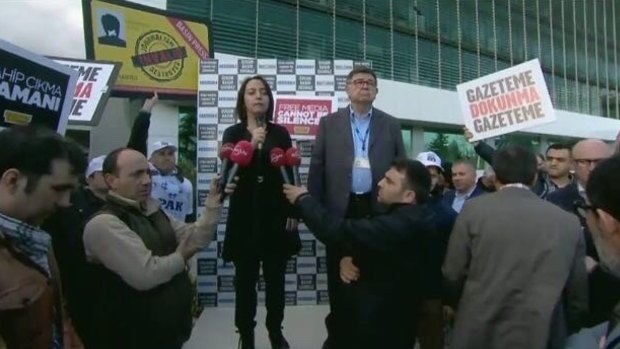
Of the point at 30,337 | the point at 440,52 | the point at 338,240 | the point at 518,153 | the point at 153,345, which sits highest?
the point at 440,52

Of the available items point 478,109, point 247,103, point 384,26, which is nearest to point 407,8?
point 384,26

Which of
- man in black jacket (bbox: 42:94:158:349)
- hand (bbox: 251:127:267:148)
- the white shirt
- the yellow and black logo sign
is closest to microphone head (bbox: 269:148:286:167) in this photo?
hand (bbox: 251:127:267:148)

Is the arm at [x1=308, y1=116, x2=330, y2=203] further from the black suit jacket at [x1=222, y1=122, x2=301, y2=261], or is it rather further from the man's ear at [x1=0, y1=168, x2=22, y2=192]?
the man's ear at [x1=0, y1=168, x2=22, y2=192]

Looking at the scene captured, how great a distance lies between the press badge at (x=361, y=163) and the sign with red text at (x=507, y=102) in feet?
5.51

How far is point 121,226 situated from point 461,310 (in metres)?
1.46

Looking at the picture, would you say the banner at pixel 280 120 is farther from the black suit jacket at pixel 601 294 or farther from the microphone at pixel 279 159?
the black suit jacket at pixel 601 294

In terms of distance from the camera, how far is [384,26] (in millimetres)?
14969

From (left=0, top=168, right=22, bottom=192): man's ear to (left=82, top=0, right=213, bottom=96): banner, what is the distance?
25.5 ft

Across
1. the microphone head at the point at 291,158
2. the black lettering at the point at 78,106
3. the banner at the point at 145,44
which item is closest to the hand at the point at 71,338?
the microphone head at the point at 291,158

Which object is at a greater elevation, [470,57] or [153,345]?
[470,57]

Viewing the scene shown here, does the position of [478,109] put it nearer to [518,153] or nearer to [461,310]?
[518,153]

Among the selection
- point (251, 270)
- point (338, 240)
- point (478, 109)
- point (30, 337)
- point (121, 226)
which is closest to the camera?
point (30, 337)

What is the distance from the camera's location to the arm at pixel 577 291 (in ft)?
8.73

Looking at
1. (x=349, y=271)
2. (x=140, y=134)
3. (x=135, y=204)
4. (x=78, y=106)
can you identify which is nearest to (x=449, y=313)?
(x=349, y=271)
